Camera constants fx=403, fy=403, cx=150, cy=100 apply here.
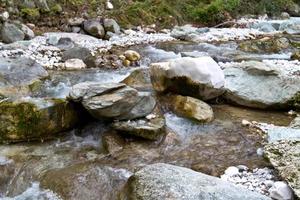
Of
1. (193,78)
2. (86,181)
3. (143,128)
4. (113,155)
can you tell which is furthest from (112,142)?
(193,78)

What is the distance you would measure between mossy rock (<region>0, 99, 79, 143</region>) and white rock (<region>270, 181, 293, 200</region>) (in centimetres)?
243

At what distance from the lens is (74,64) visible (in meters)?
7.25

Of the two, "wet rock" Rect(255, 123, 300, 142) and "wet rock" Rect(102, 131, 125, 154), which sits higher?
"wet rock" Rect(255, 123, 300, 142)

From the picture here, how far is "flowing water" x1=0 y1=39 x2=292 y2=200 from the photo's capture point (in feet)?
12.2

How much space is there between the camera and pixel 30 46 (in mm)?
8414

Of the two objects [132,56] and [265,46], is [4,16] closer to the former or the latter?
[132,56]

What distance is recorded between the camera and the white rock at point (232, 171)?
379 cm

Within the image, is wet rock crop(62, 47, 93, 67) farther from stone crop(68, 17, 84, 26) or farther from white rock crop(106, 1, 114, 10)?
white rock crop(106, 1, 114, 10)

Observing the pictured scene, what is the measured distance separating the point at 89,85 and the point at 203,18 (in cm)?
993

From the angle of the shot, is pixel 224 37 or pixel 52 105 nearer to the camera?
pixel 52 105

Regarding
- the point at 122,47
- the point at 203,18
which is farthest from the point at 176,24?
the point at 122,47

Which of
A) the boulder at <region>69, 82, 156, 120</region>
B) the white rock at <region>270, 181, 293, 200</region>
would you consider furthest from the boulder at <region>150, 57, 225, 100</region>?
the white rock at <region>270, 181, 293, 200</region>

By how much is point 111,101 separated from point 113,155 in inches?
24.2

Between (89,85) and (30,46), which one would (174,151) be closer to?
(89,85)
